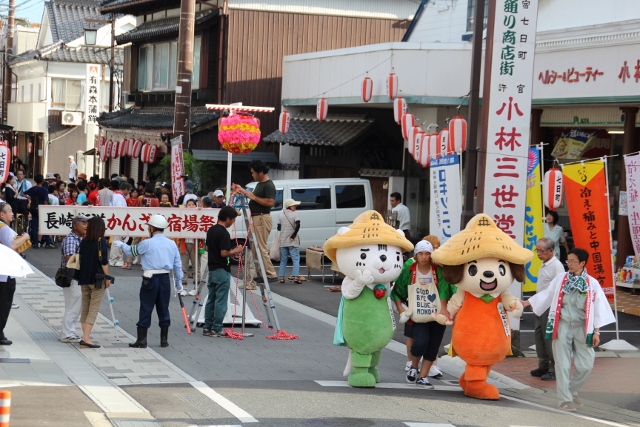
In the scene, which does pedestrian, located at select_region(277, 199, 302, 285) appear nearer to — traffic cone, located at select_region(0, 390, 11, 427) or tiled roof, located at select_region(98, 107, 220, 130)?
tiled roof, located at select_region(98, 107, 220, 130)

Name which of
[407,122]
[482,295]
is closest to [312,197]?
[407,122]

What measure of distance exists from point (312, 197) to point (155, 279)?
10.8 m

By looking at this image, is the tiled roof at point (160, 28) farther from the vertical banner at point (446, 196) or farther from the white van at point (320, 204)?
the vertical banner at point (446, 196)

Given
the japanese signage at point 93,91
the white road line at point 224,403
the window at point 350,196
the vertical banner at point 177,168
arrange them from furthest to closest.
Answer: the japanese signage at point 93,91 → the window at point 350,196 → the vertical banner at point 177,168 → the white road line at point 224,403

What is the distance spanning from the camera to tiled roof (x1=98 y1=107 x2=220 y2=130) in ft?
97.4

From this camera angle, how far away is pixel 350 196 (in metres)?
23.1

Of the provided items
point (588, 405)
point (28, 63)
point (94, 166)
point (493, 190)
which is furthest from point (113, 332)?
point (28, 63)

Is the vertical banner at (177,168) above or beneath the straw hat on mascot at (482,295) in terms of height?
above

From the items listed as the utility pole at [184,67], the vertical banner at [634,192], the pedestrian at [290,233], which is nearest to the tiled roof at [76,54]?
the utility pole at [184,67]

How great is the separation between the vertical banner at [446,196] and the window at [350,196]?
8.46m

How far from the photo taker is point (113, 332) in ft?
43.8

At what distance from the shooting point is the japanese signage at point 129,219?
526 inches

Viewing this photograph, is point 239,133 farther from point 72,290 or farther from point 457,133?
point 72,290

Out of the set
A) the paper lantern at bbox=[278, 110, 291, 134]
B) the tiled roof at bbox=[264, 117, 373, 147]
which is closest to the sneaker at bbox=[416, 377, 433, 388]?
the tiled roof at bbox=[264, 117, 373, 147]
